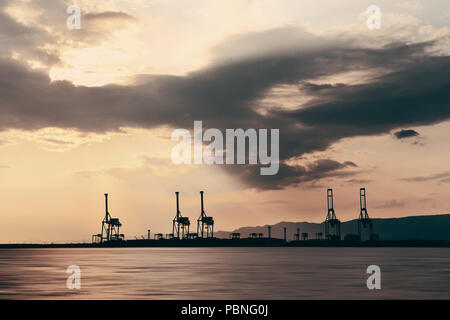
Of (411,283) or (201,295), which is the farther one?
(411,283)

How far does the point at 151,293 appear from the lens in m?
46.5
